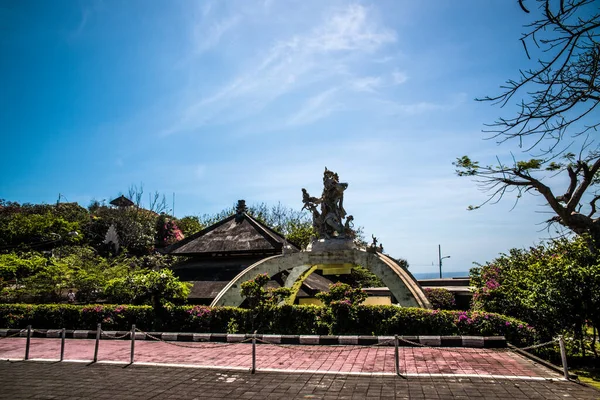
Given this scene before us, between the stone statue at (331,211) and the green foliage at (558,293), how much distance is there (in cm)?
616

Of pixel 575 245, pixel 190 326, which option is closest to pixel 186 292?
pixel 190 326

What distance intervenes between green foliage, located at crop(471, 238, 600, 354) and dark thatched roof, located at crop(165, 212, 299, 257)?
11.9 metres

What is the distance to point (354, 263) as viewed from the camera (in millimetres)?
15883

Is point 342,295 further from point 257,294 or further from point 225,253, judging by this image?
point 225,253

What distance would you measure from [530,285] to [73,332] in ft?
52.1

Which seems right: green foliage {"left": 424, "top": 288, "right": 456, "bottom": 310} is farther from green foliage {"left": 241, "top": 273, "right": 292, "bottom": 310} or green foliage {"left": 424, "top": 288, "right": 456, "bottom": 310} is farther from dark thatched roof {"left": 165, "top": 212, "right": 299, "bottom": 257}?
dark thatched roof {"left": 165, "top": 212, "right": 299, "bottom": 257}

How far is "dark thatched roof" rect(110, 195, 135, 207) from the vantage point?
5212 centimetres

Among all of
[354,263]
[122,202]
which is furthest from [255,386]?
[122,202]

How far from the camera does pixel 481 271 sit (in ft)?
53.3

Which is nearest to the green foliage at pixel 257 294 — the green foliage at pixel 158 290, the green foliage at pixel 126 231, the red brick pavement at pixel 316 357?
the red brick pavement at pixel 316 357

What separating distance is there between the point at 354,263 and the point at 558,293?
298 inches

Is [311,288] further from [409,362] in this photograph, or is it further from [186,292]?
[409,362]

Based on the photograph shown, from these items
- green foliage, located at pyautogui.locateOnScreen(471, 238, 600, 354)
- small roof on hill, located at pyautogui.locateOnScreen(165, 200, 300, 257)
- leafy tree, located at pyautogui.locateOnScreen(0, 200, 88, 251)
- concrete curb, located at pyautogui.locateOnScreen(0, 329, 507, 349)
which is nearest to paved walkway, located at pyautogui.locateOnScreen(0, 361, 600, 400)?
concrete curb, located at pyautogui.locateOnScreen(0, 329, 507, 349)

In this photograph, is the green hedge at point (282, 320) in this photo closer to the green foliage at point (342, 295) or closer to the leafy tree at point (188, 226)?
the green foliage at point (342, 295)
